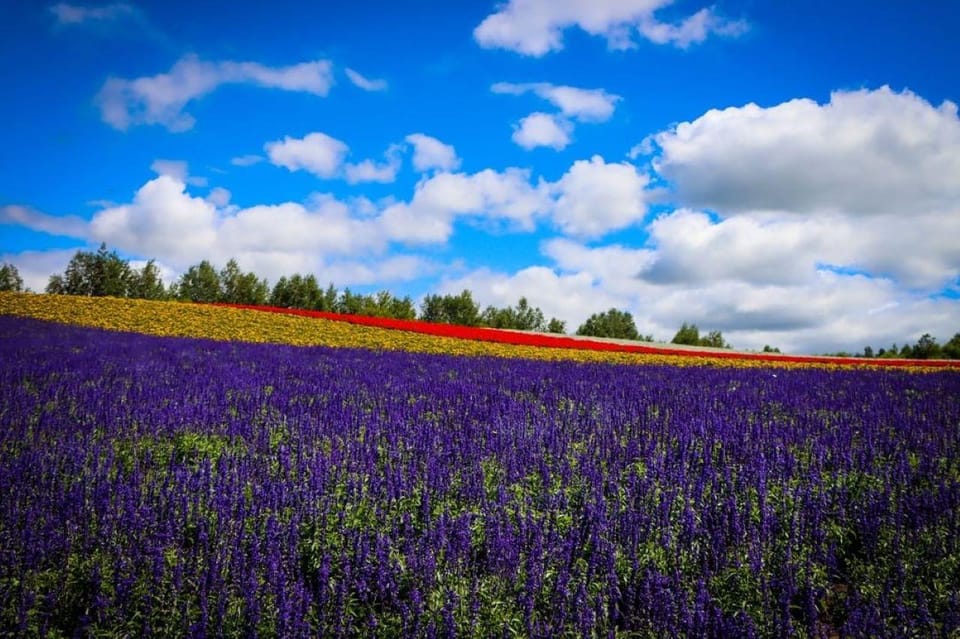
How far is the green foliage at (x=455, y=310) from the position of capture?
246ft

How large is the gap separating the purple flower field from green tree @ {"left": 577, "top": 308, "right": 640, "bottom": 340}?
76553 millimetres

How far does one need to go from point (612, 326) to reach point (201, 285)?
184ft

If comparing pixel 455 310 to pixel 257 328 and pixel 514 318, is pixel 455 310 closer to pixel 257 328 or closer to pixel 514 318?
pixel 514 318

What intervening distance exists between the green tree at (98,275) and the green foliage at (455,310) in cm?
3428

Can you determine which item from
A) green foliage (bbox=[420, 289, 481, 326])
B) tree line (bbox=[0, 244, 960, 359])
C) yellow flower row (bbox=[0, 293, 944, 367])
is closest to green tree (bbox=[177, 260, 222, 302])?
tree line (bbox=[0, 244, 960, 359])

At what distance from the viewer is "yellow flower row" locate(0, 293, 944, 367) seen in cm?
2117

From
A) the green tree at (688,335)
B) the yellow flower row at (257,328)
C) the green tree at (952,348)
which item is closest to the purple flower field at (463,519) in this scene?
the yellow flower row at (257,328)

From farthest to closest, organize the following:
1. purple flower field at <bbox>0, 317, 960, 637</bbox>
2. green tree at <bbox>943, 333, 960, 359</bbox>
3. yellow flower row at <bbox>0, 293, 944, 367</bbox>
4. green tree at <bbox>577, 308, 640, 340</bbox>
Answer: green tree at <bbox>577, 308, 640, 340</bbox>, green tree at <bbox>943, 333, 960, 359</bbox>, yellow flower row at <bbox>0, 293, 944, 367</bbox>, purple flower field at <bbox>0, 317, 960, 637</bbox>

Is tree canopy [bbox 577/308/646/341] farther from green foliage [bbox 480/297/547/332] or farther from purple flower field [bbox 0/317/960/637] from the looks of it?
purple flower field [bbox 0/317/960/637]

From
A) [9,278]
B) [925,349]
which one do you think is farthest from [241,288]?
[925,349]

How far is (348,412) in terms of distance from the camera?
302 inches

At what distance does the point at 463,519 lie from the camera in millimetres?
4012

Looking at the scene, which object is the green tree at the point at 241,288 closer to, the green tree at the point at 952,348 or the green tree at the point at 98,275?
the green tree at the point at 98,275

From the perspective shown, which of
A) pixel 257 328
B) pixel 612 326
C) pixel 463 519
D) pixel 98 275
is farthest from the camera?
pixel 612 326
